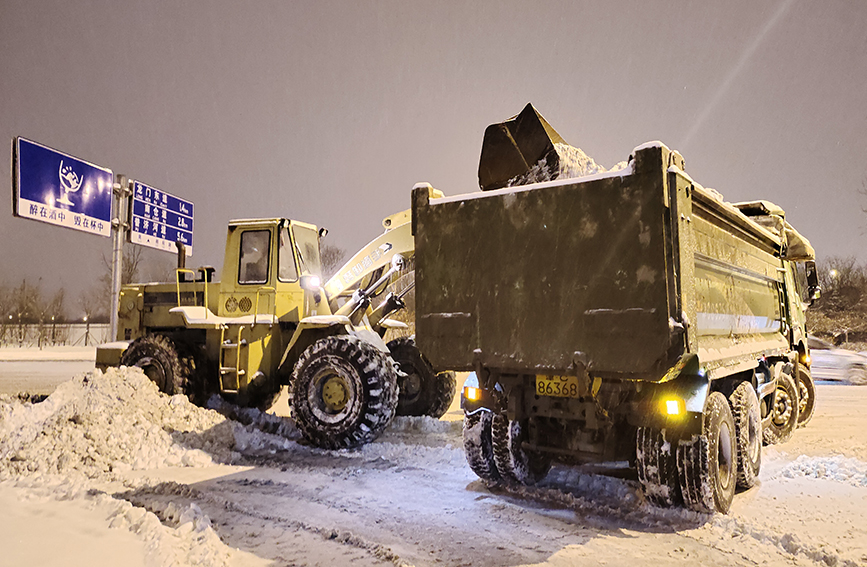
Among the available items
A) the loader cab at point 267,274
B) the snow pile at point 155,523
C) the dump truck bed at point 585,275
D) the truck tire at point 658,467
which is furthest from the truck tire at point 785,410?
the snow pile at point 155,523

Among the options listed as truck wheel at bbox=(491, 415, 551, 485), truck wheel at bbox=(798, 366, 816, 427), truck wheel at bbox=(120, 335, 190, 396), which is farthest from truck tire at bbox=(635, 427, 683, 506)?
truck wheel at bbox=(120, 335, 190, 396)

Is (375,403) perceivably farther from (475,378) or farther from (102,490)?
(102,490)

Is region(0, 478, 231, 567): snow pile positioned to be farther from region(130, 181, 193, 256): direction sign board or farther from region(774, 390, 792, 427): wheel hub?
region(130, 181, 193, 256): direction sign board

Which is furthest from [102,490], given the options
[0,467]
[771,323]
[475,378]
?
[771,323]

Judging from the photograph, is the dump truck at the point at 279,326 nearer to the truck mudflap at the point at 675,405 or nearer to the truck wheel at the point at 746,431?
the truck mudflap at the point at 675,405

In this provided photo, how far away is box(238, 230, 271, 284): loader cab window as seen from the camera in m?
9.03

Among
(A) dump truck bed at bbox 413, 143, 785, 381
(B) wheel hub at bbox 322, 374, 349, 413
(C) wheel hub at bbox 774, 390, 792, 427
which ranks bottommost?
(C) wheel hub at bbox 774, 390, 792, 427

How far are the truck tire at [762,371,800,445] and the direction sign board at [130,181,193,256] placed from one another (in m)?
13.9

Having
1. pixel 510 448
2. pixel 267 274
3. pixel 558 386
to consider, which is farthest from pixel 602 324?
pixel 267 274

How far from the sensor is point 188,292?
32.3 feet

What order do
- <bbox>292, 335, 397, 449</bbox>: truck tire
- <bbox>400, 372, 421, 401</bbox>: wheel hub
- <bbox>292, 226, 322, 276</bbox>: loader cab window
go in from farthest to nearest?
<bbox>400, 372, 421, 401</bbox>: wheel hub
<bbox>292, 226, 322, 276</bbox>: loader cab window
<bbox>292, 335, 397, 449</bbox>: truck tire

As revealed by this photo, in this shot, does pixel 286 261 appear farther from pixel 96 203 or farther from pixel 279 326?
pixel 96 203

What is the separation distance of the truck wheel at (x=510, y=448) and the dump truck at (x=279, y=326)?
2.42 metres

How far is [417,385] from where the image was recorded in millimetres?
10117
